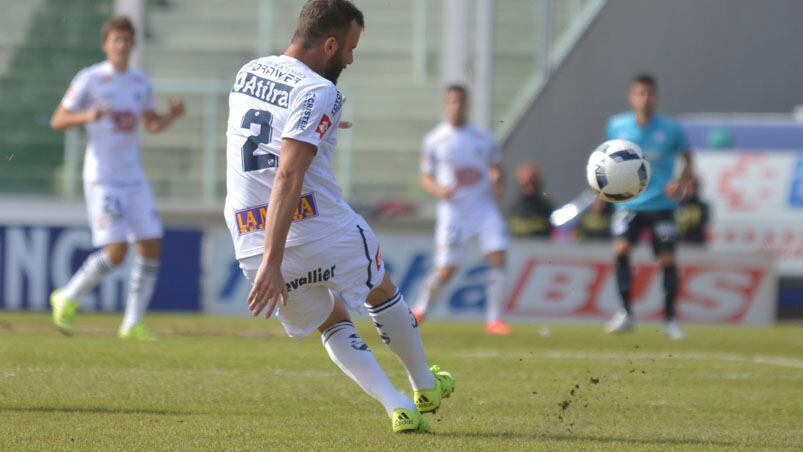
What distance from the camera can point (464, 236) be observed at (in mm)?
14562

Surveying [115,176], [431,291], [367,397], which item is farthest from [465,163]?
[367,397]

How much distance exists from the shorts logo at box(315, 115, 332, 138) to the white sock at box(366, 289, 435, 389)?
3.35 feet

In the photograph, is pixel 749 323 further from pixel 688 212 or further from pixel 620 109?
pixel 620 109

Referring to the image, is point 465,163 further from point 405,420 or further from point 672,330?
point 405,420

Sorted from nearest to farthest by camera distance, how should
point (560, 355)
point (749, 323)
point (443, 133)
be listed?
point (560, 355), point (443, 133), point (749, 323)

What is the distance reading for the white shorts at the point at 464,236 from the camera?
14.5 meters

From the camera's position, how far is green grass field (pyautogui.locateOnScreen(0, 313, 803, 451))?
20.7 ft

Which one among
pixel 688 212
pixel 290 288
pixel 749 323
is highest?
pixel 290 288

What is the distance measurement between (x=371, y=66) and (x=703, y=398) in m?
14.4

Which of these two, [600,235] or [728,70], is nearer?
[600,235]

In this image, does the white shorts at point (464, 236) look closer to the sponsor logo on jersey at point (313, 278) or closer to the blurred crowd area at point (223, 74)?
the blurred crowd area at point (223, 74)

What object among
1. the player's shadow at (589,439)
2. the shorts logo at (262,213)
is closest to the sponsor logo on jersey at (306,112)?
the shorts logo at (262,213)

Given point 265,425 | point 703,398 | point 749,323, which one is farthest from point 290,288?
point 749,323

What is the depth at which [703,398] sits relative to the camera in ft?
27.3
